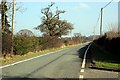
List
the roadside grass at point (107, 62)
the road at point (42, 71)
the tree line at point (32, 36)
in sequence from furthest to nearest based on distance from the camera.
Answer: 1. the tree line at point (32, 36)
2. the roadside grass at point (107, 62)
3. the road at point (42, 71)

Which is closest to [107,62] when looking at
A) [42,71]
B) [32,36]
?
[42,71]

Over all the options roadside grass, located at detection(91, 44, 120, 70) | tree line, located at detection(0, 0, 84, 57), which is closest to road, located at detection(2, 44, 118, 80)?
roadside grass, located at detection(91, 44, 120, 70)

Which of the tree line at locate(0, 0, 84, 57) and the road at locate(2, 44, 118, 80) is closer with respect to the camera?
the road at locate(2, 44, 118, 80)

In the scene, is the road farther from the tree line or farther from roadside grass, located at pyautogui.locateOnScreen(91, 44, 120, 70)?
the tree line

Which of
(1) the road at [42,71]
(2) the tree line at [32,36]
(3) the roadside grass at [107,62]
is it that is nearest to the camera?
(1) the road at [42,71]

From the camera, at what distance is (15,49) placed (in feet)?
100

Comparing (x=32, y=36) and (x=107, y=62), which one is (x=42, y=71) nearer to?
(x=107, y=62)

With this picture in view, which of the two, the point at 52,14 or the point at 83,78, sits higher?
the point at 52,14

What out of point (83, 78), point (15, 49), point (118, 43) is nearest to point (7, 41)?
point (15, 49)

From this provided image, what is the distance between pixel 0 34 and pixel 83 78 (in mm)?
14164

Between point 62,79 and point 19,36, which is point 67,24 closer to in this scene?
point 19,36

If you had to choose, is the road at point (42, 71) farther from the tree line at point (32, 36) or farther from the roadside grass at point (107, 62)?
the tree line at point (32, 36)

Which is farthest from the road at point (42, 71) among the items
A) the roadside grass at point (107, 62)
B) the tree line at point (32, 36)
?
the tree line at point (32, 36)

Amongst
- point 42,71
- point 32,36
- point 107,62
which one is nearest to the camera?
point 42,71
